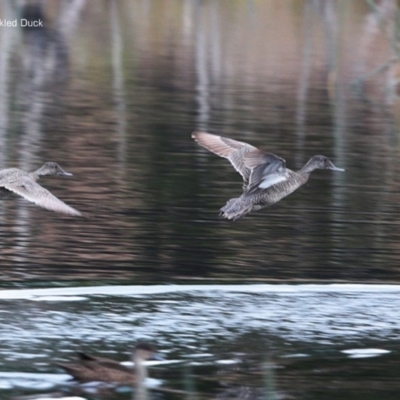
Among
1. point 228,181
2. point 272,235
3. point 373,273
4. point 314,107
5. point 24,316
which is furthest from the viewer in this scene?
point 314,107

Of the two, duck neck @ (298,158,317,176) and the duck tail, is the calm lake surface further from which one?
duck neck @ (298,158,317,176)

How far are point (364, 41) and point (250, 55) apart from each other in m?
9.02

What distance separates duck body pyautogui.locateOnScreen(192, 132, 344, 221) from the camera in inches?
480

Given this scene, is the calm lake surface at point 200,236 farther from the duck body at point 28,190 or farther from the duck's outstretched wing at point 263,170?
the duck's outstretched wing at point 263,170

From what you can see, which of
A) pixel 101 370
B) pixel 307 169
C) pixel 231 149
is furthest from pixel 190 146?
pixel 101 370

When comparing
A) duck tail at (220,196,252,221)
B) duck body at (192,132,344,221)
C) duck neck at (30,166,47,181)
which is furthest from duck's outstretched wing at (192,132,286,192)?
duck neck at (30,166,47,181)

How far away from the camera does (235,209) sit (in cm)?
1241

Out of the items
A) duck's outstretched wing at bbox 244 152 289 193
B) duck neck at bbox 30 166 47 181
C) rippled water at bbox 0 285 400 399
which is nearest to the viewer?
rippled water at bbox 0 285 400 399

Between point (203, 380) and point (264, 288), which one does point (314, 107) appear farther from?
point (203, 380)

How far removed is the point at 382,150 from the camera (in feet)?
73.8

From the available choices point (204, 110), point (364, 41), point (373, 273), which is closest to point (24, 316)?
point (373, 273)

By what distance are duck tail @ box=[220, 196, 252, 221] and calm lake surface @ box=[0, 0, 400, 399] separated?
65 centimetres

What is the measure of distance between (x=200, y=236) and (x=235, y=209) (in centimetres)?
273

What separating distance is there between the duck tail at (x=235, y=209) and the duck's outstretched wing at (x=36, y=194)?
4.93 feet
